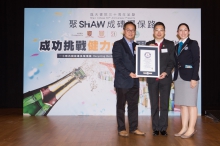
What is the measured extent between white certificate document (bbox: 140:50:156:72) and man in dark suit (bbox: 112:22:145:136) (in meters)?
0.14

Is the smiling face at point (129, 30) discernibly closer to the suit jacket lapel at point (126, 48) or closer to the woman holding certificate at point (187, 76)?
the suit jacket lapel at point (126, 48)

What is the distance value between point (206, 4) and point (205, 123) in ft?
9.41

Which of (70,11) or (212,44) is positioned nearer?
(70,11)

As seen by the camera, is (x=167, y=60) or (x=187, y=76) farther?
(x=167, y=60)

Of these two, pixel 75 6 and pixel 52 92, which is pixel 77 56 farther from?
pixel 75 6

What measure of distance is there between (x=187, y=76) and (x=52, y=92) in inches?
112

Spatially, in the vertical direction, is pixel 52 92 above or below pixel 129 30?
below

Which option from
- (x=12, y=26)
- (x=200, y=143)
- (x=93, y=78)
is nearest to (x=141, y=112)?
(x=93, y=78)

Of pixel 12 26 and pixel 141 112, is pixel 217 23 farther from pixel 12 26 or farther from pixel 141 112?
pixel 12 26

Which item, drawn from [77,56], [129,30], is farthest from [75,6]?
[129,30]

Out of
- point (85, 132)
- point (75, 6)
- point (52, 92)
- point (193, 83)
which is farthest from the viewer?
point (75, 6)

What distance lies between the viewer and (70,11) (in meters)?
6.03

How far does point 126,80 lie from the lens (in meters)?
4.02

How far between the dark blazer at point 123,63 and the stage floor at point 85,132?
61cm
